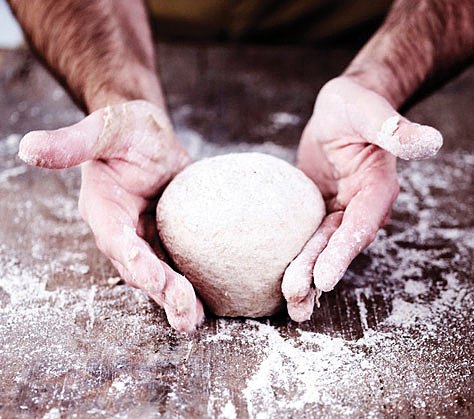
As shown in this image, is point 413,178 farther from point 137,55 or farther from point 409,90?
point 137,55

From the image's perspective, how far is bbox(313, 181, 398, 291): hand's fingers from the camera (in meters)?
1.09

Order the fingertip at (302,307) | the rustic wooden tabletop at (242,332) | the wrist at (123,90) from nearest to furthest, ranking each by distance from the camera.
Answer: the rustic wooden tabletop at (242,332), the fingertip at (302,307), the wrist at (123,90)

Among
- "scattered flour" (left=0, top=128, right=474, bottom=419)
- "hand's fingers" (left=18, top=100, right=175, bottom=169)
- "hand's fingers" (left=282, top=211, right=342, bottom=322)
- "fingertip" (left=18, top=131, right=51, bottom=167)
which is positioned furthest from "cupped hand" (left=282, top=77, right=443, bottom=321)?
"fingertip" (left=18, top=131, right=51, bottom=167)

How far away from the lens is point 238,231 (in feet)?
3.71

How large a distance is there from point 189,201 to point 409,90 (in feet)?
2.16

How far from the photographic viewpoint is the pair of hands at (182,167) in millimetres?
1087

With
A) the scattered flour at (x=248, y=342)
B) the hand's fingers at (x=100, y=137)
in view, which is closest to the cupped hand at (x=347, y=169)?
the scattered flour at (x=248, y=342)

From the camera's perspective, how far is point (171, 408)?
99 centimetres

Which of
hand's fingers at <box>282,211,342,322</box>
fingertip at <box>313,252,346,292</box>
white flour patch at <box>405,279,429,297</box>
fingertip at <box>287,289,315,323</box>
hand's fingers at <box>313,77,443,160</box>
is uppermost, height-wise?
hand's fingers at <box>313,77,443,160</box>

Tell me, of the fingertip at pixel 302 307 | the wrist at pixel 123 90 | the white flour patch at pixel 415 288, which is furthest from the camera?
the wrist at pixel 123 90

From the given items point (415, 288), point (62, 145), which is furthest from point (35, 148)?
point (415, 288)

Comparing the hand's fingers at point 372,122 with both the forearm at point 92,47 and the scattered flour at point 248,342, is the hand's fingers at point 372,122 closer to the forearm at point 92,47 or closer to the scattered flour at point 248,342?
the scattered flour at point 248,342

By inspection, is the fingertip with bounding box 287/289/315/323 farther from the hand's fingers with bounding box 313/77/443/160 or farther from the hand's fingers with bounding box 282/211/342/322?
the hand's fingers with bounding box 313/77/443/160

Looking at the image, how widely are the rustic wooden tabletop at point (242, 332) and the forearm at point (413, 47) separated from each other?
0.27 m
